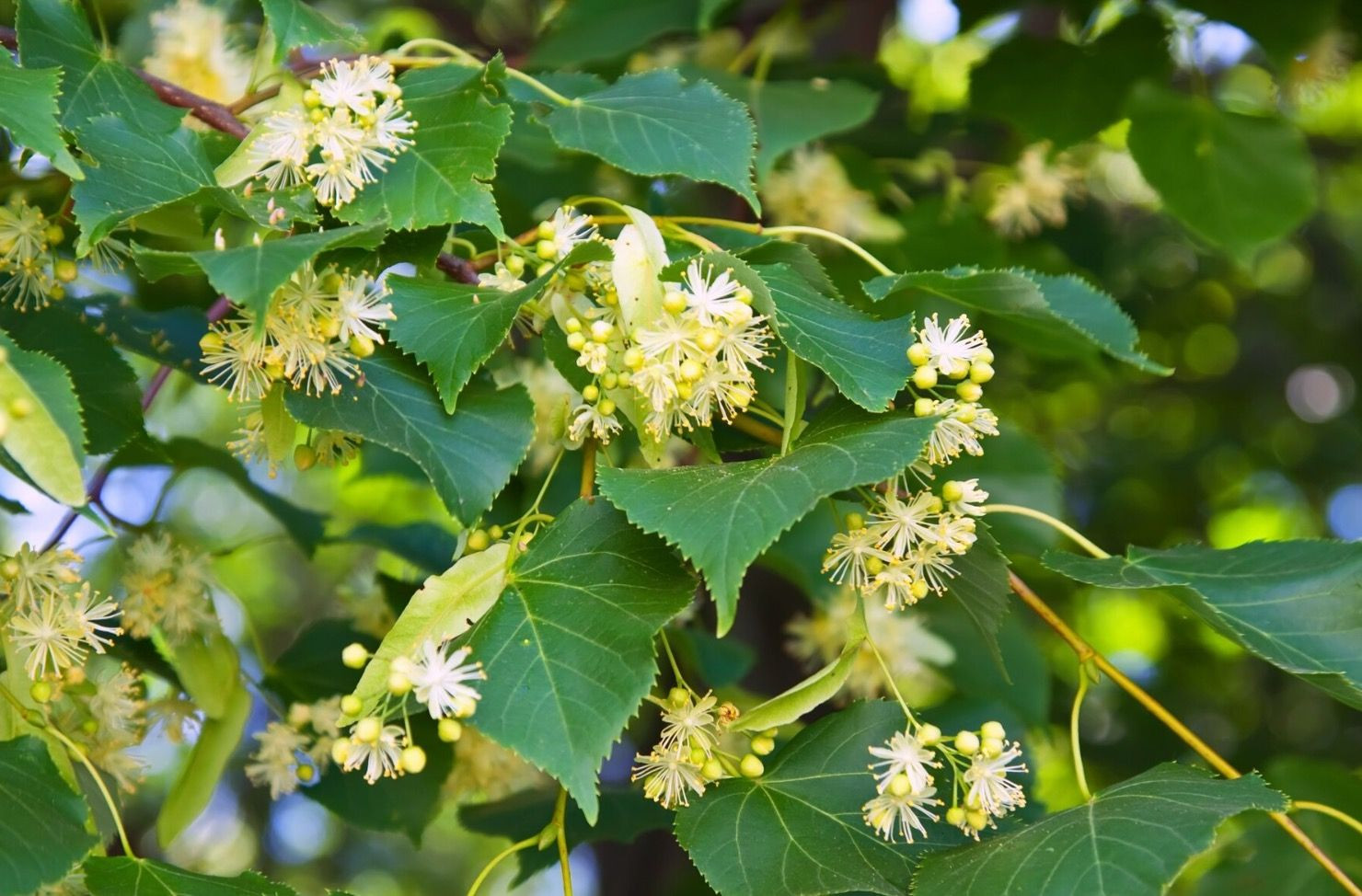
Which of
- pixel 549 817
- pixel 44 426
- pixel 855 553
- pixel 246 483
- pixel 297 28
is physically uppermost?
pixel 297 28

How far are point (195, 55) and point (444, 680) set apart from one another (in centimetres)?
108

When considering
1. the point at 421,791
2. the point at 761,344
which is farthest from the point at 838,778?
the point at 421,791

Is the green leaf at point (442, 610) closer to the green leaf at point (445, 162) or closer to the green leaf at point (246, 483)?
the green leaf at point (445, 162)

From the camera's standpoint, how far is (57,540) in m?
1.15

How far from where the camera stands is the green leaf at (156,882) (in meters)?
0.94

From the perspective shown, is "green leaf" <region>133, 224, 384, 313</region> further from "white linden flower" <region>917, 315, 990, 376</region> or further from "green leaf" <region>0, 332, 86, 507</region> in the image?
"white linden flower" <region>917, 315, 990, 376</region>

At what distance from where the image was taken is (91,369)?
1.16m

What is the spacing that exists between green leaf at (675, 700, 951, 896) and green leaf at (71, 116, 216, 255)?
60cm

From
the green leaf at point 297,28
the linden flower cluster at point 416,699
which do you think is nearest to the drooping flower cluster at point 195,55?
the green leaf at point 297,28

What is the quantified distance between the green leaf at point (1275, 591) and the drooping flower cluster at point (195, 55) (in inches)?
46.8

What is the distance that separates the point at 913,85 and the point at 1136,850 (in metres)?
1.83

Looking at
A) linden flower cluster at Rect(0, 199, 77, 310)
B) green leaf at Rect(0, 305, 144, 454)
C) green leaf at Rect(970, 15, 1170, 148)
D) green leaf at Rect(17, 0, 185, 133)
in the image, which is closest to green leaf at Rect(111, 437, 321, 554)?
green leaf at Rect(0, 305, 144, 454)

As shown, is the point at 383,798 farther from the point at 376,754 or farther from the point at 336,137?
the point at 336,137

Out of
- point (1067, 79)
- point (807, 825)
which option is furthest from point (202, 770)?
point (1067, 79)
